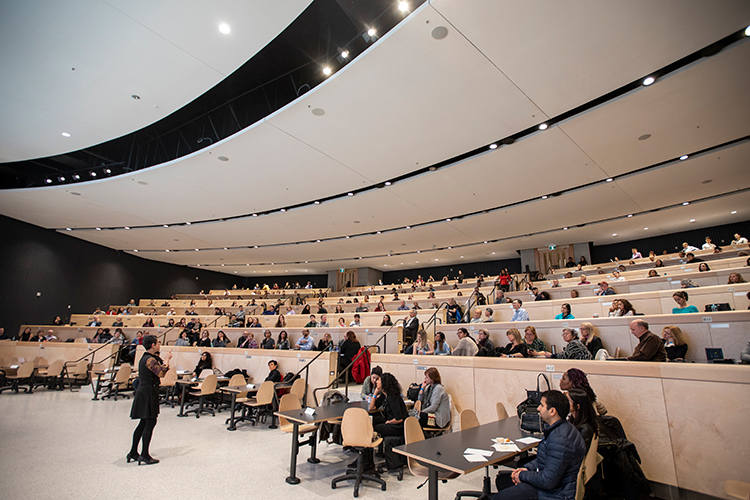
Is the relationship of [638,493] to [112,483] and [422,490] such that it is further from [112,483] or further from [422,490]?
[112,483]

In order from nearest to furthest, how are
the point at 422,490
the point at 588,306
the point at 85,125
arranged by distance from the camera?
the point at 422,490 < the point at 588,306 < the point at 85,125

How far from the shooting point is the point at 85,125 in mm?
7805

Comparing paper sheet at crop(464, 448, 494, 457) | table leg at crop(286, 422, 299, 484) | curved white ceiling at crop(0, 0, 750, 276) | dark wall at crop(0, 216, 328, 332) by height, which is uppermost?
curved white ceiling at crop(0, 0, 750, 276)

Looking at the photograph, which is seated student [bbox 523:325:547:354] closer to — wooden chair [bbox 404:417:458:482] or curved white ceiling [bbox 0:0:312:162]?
wooden chair [bbox 404:417:458:482]

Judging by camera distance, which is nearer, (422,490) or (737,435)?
(737,435)

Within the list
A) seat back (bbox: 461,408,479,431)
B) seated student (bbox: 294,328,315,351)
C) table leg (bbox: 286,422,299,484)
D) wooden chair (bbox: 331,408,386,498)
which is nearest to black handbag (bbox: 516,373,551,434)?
seat back (bbox: 461,408,479,431)

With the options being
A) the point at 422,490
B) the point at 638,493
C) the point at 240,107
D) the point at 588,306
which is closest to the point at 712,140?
the point at 588,306

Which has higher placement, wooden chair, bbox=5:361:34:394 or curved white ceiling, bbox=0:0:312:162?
curved white ceiling, bbox=0:0:312:162

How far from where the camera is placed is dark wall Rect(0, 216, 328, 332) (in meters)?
14.0

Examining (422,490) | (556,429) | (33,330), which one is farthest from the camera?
(33,330)

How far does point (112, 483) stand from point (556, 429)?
4505 mm

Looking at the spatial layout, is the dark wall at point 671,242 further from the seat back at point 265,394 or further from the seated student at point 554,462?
the seated student at point 554,462

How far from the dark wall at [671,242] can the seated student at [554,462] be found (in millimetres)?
16551

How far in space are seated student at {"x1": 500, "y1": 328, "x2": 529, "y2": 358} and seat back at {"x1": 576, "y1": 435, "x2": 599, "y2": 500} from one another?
2.82 metres
